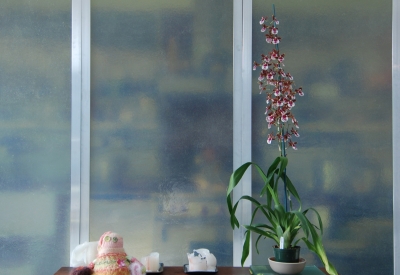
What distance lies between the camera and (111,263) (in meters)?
1.81

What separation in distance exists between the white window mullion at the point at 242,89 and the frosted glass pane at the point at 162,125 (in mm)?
33

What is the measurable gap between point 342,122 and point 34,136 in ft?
4.90

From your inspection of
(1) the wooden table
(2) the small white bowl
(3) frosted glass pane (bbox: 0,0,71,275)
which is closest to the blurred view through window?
(3) frosted glass pane (bbox: 0,0,71,275)

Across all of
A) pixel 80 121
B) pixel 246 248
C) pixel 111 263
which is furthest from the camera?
→ pixel 80 121

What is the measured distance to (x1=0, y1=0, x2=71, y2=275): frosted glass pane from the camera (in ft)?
7.08

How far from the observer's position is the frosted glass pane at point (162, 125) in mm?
2176

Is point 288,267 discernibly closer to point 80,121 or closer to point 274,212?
point 274,212

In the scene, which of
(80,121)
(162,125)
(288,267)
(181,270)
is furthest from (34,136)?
(288,267)

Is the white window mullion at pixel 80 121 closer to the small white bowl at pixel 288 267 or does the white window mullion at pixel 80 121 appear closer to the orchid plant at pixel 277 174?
the orchid plant at pixel 277 174

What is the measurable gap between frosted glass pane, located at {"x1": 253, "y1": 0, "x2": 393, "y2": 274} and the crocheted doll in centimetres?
77

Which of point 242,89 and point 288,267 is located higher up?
point 242,89

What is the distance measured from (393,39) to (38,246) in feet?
6.55

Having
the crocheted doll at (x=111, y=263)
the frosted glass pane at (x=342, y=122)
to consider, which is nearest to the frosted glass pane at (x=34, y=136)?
the crocheted doll at (x=111, y=263)

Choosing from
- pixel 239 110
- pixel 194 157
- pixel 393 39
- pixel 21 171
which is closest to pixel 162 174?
pixel 194 157
